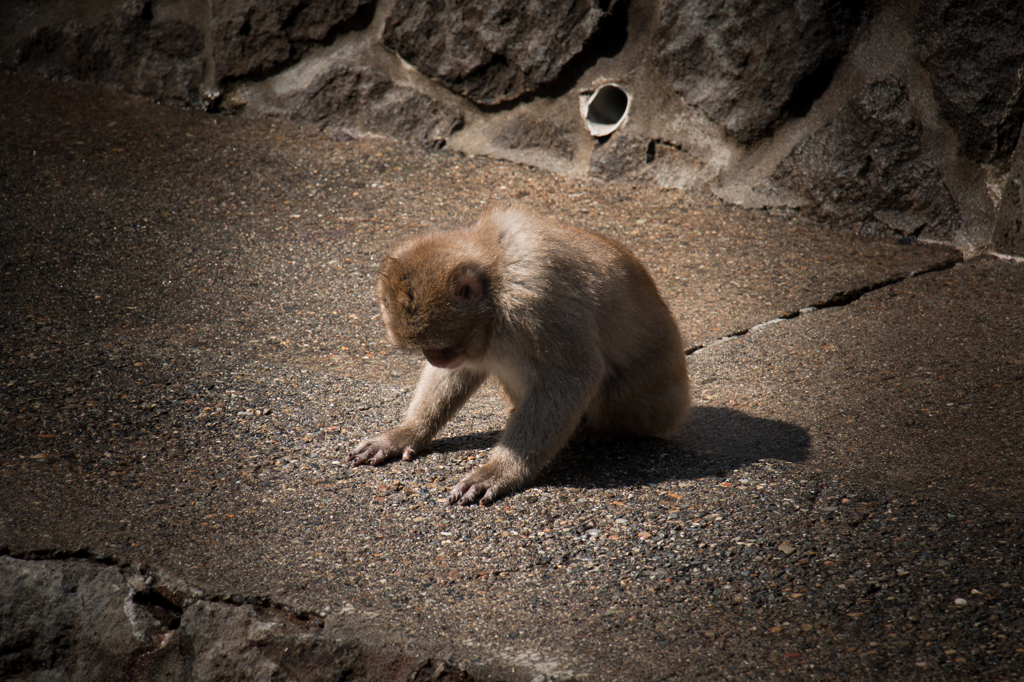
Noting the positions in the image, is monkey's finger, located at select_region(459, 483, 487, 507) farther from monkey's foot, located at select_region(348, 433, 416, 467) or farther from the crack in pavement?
the crack in pavement

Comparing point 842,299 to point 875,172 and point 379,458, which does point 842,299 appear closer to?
point 875,172

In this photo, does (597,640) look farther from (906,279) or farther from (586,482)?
(906,279)

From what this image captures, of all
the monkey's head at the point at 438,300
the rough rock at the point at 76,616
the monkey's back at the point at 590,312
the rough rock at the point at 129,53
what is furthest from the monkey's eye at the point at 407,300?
the rough rock at the point at 129,53

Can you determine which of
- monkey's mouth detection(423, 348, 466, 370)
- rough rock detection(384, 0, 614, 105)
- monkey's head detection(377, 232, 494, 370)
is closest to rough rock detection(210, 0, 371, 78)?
rough rock detection(384, 0, 614, 105)

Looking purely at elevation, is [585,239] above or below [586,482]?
above

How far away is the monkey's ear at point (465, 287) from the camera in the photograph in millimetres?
2957

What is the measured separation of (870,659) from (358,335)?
Answer: 2986mm

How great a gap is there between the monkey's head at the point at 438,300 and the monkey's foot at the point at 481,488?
0.42 metres

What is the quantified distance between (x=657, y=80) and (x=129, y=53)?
147 inches

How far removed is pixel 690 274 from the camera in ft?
16.0

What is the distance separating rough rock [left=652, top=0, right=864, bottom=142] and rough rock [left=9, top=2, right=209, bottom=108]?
329 centimetres

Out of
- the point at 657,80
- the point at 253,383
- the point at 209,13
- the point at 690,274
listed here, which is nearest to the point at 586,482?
the point at 253,383

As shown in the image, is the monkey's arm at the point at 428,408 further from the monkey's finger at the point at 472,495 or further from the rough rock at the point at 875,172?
the rough rock at the point at 875,172

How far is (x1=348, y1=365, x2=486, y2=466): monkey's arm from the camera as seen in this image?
3316mm
